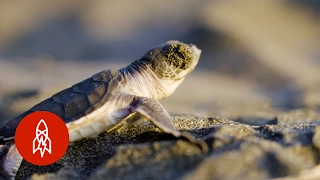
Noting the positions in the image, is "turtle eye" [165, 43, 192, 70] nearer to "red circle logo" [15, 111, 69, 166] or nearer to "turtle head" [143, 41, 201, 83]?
"turtle head" [143, 41, 201, 83]

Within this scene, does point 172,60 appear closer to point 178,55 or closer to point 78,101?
point 178,55

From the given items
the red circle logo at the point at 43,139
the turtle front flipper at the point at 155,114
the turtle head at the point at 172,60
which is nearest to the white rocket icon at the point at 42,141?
the red circle logo at the point at 43,139

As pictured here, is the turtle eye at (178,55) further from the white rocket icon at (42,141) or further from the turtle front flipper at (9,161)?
the turtle front flipper at (9,161)

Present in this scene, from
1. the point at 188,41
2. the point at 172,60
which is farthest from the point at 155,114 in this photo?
the point at 188,41

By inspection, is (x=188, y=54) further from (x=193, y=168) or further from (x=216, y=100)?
(x=216, y=100)

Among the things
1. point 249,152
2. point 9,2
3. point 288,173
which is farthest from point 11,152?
point 9,2
